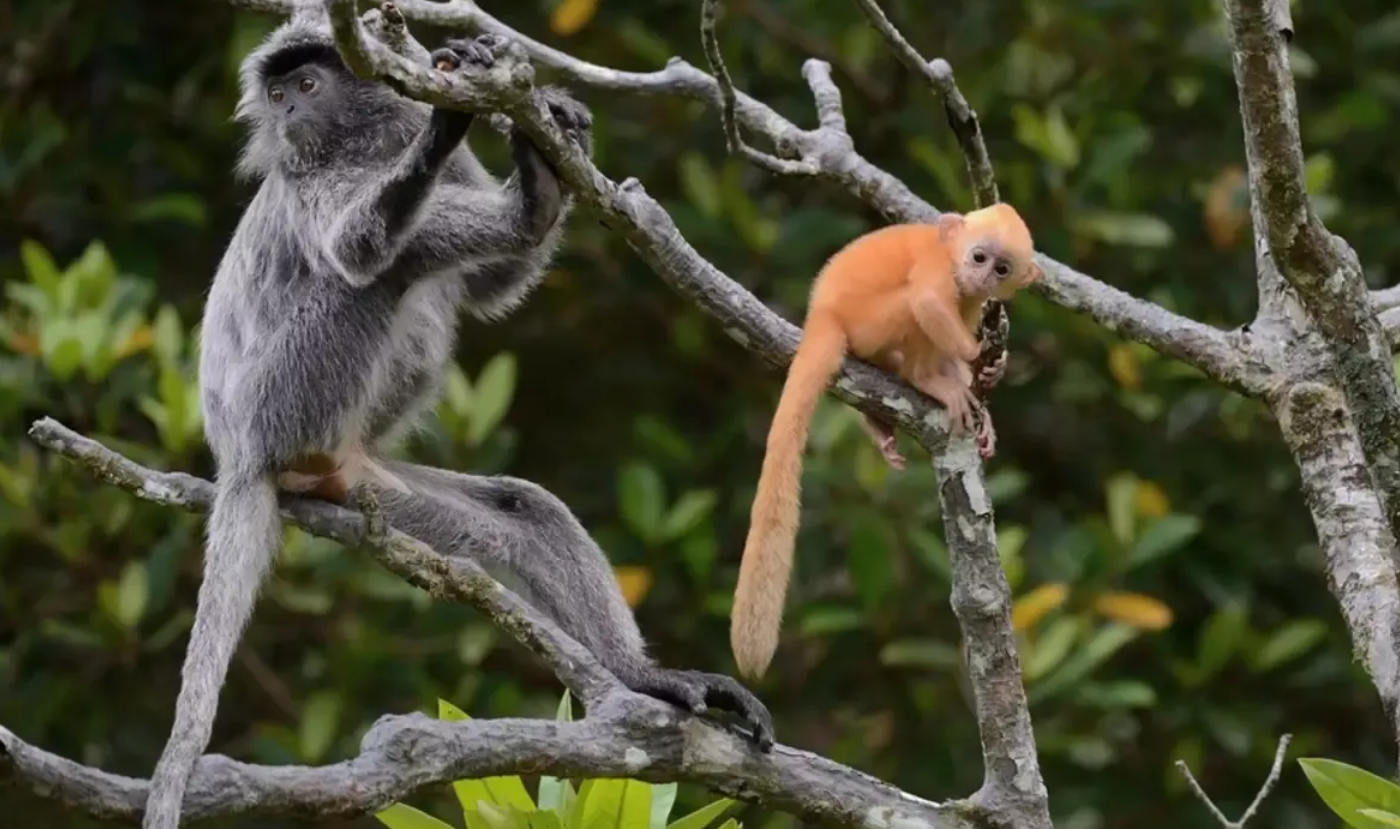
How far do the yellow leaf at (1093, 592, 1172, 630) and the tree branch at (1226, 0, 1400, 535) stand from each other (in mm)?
2494

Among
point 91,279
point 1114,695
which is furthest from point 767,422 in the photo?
point 91,279

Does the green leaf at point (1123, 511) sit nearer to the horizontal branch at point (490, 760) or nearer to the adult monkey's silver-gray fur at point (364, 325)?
the adult monkey's silver-gray fur at point (364, 325)

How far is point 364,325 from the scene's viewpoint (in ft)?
12.6

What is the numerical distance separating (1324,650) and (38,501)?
13.0 ft

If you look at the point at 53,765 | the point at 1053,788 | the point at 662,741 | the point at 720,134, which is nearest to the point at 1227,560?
the point at 1053,788

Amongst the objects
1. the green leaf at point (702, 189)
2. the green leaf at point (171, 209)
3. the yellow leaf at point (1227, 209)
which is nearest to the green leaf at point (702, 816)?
the green leaf at point (702, 189)

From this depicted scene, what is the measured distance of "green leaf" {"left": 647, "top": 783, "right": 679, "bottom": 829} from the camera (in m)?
3.34

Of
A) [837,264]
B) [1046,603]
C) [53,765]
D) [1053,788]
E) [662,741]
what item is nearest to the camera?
[53,765]

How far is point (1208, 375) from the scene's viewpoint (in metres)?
3.59

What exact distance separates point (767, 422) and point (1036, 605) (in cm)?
138

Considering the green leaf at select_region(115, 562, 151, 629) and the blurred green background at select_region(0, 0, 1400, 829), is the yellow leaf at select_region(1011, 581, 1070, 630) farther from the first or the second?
the green leaf at select_region(115, 562, 151, 629)

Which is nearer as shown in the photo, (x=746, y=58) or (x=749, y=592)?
(x=749, y=592)

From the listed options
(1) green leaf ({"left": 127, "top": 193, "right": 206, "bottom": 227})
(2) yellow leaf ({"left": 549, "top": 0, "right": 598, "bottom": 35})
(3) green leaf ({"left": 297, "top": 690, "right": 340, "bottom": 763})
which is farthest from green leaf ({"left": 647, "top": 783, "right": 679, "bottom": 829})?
(1) green leaf ({"left": 127, "top": 193, "right": 206, "bottom": 227})

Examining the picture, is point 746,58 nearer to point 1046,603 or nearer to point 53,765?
point 1046,603
